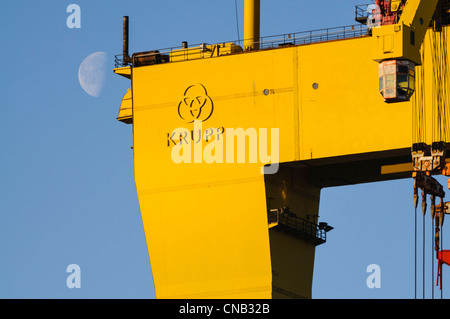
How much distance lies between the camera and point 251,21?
220 feet

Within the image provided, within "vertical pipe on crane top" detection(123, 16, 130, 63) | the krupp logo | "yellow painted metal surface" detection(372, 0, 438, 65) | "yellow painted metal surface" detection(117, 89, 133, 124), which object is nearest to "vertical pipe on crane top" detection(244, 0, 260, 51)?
the krupp logo

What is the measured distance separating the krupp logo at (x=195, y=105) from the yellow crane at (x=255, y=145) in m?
0.04

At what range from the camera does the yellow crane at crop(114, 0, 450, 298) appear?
60.4 m

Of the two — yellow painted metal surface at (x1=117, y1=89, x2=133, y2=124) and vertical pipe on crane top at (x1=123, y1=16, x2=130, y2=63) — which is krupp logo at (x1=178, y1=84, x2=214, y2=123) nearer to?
yellow painted metal surface at (x1=117, y1=89, x2=133, y2=124)

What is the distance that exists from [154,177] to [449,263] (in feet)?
39.0

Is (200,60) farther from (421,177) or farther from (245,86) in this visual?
(421,177)

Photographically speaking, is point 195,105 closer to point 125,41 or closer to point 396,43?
point 125,41

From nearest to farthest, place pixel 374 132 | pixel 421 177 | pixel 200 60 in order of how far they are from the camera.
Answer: pixel 421 177, pixel 374 132, pixel 200 60

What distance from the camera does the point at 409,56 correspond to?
5081 centimetres

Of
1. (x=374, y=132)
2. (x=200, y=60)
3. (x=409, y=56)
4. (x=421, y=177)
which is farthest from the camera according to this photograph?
(x=200, y=60)

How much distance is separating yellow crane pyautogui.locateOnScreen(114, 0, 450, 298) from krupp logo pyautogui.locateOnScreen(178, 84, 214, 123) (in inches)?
1.5

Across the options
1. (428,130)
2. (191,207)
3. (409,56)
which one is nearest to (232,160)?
(191,207)

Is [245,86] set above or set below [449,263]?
above

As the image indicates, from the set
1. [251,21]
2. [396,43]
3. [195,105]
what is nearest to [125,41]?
[195,105]
